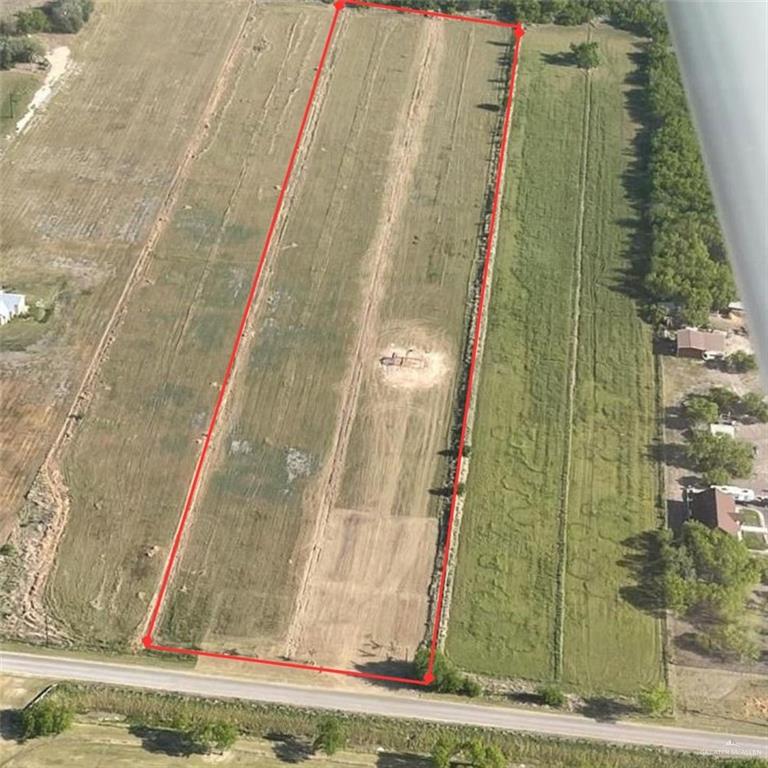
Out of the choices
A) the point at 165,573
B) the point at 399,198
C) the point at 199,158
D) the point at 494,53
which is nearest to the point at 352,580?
the point at 165,573

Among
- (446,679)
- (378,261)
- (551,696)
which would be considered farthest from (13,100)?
(551,696)

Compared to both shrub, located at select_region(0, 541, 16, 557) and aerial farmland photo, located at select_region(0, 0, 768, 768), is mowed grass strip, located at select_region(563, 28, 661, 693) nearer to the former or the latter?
aerial farmland photo, located at select_region(0, 0, 768, 768)

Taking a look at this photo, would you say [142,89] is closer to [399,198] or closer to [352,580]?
[399,198]

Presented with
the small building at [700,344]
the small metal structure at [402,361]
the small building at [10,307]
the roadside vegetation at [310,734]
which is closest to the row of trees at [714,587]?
the roadside vegetation at [310,734]

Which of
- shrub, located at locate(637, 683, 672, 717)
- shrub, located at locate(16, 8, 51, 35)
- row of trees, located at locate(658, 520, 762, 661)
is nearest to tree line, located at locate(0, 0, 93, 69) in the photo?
shrub, located at locate(16, 8, 51, 35)

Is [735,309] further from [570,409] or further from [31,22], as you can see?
[31,22]

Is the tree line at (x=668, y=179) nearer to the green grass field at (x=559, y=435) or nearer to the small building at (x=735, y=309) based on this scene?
the small building at (x=735, y=309)

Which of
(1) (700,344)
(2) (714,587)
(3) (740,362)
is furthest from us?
(1) (700,344)
